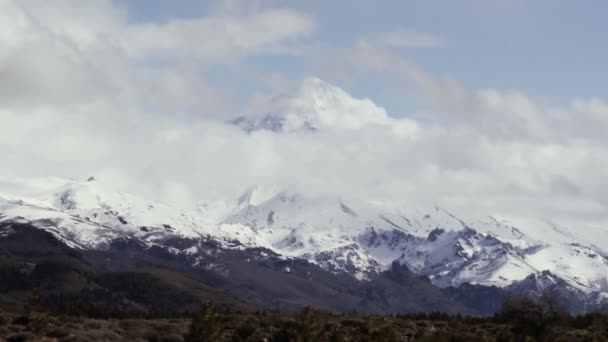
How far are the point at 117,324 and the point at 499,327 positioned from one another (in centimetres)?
4261

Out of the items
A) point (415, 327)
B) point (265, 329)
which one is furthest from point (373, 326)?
point (415, 327)

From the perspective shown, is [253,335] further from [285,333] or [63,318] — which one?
[63,318]

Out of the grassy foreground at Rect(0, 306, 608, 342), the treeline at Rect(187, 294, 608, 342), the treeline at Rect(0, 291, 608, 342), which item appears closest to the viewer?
the grassy foreground at Rect(0, 306, 608, 342)

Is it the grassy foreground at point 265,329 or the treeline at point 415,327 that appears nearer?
the grassy foreground at point 265,329

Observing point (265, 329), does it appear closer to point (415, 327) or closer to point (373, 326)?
point (373, 326)

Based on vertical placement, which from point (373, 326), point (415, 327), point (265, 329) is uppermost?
point (415, 327)

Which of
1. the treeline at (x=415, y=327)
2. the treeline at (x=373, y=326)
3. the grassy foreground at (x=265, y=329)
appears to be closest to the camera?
the grassy foreground at (x=265, y=329)

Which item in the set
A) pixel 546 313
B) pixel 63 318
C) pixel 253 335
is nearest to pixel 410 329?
pixel 546 313

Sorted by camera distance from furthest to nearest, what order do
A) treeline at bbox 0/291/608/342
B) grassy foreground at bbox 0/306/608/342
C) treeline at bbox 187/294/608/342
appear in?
treeline at bbox 187/294/608/342
treeline at bbox 0/291/608/342
grassy foreground at bbox 0/306/608/342

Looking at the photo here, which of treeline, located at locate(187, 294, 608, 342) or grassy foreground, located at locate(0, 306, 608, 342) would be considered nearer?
grassy foreground, located at locate(0, 306, 608, 342)

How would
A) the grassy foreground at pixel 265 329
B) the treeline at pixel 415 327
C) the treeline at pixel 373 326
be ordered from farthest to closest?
the treeline at pixel 415 327 → the treeline at pixel 373 326 → the grassy foreground at pixel 265 329

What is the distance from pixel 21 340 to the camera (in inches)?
2736

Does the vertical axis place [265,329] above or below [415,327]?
below

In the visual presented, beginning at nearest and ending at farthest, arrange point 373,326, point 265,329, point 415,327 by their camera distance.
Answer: point 265,329 < point 373,326 < point 415,327
